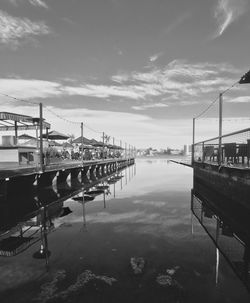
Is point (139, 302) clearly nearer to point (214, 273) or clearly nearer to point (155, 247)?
point (214, 273)

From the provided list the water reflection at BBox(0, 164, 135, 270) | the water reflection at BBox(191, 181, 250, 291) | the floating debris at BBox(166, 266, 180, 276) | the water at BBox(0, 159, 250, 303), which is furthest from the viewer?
the water reflection at BBox(0, 164, 135, 270)

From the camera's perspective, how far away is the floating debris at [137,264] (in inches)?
200

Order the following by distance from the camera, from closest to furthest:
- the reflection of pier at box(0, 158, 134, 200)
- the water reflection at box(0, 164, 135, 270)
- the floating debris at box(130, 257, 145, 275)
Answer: the floating debris at box(130, 257, 145, 275) → the water reflection at box(0, 164, 135, 270) → the reflection of pier at box(0, 158, 134, 200)

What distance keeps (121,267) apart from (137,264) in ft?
1.20

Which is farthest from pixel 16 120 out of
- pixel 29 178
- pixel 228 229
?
pixel 228 229

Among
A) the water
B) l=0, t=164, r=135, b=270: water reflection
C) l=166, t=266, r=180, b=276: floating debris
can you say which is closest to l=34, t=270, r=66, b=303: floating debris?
the water

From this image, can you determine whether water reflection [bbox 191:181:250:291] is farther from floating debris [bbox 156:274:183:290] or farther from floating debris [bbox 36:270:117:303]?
floating debris [bbox 36:270:117:303]

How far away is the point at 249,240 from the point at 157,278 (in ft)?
11.2

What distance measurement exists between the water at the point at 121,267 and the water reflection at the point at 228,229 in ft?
0.55

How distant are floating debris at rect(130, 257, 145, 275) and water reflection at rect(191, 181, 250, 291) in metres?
1.44

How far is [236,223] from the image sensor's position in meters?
8.61

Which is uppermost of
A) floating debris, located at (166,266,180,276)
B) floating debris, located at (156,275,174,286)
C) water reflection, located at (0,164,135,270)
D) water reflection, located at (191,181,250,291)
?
floating debris, located at (156,275,174,286)

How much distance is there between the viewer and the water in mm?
4168

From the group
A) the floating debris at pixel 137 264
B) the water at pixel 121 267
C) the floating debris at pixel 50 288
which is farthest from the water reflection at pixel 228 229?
the floating debris at pixel 50 288
